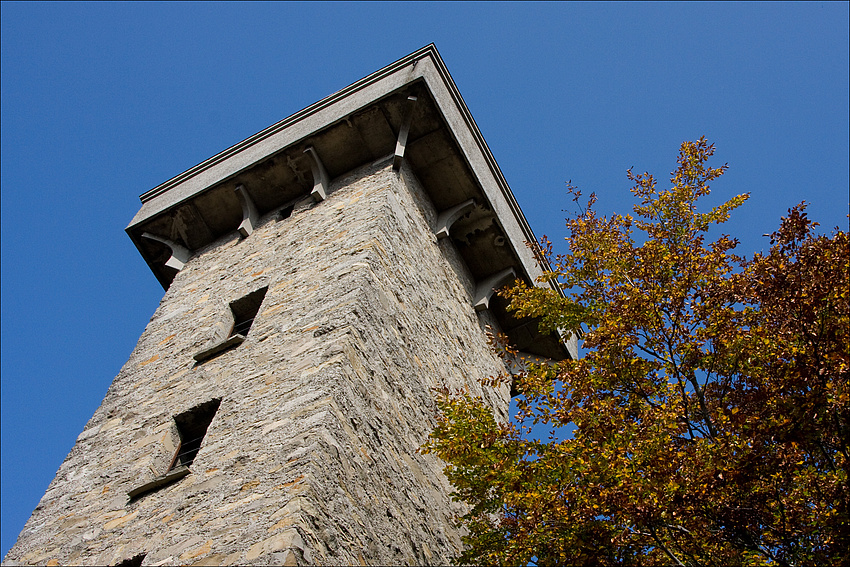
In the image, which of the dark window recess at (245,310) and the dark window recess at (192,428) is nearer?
the dark window recess at (192,428)

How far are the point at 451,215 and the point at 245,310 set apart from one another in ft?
10.5

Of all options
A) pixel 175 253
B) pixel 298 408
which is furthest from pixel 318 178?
pixel 298 408

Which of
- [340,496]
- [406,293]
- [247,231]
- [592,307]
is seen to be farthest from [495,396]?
[340,496]

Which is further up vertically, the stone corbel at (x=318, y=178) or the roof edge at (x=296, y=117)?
the roof edge at (x=296, y=117)

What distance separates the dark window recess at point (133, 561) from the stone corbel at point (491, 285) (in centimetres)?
610

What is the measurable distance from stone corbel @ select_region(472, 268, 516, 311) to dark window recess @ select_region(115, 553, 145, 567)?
610cm

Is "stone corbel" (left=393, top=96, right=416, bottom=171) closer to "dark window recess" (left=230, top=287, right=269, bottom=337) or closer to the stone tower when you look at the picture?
the stone tower

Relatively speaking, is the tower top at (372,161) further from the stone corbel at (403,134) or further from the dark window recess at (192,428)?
the dark window recess at (192,428)

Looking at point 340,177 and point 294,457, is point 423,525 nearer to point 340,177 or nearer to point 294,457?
point 294,457

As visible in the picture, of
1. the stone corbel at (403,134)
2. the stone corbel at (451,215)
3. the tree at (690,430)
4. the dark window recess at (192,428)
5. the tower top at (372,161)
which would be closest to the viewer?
the tree at (690,430)

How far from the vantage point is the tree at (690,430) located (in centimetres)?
531

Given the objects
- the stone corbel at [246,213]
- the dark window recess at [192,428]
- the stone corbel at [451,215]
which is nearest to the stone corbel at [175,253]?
the stone corbel at [246,213]

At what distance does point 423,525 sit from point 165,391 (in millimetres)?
3104

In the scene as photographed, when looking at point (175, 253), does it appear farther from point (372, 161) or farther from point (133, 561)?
point (133, 561)
